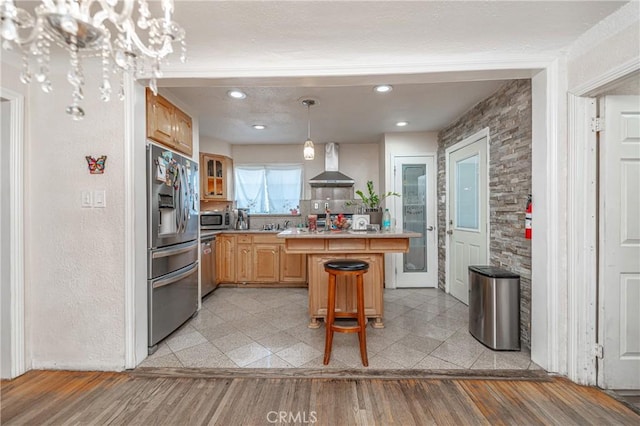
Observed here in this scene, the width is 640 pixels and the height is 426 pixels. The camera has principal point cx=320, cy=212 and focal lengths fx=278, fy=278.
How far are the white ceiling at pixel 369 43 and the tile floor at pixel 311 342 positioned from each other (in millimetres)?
2241

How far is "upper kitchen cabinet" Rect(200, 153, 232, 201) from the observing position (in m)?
4.48

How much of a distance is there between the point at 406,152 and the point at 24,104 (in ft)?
13.7

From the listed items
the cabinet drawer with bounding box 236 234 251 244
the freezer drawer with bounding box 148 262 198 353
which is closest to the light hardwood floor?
the freezer drawer with bounding box 148 262 198 353

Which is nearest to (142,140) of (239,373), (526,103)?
(239,373)

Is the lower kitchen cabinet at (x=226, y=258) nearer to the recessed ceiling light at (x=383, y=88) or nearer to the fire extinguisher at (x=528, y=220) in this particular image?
the recessed ceiling light at (x=383, y=88)

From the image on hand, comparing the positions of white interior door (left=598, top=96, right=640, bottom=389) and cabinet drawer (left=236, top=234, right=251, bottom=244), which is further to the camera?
cabinet drawer (left=236, top=234, right=251, bottom=244)

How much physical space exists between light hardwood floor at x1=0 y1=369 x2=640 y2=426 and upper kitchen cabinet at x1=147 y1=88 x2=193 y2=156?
1.98 metres

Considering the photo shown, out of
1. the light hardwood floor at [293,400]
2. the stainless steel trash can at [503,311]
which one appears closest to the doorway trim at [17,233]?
the light hardwood floor at [293,400]

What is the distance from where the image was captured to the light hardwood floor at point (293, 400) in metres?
1.66

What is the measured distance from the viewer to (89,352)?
2.14 meters

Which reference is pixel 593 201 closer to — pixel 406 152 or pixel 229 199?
pixel 406 152

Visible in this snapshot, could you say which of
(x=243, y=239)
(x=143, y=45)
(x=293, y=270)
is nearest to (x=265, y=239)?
(x=243, y=239)

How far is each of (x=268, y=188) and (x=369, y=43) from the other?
3513mm

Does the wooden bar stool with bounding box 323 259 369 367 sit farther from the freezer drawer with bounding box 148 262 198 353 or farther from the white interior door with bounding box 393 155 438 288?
the white interior door with bounding box 393 155 438 288
